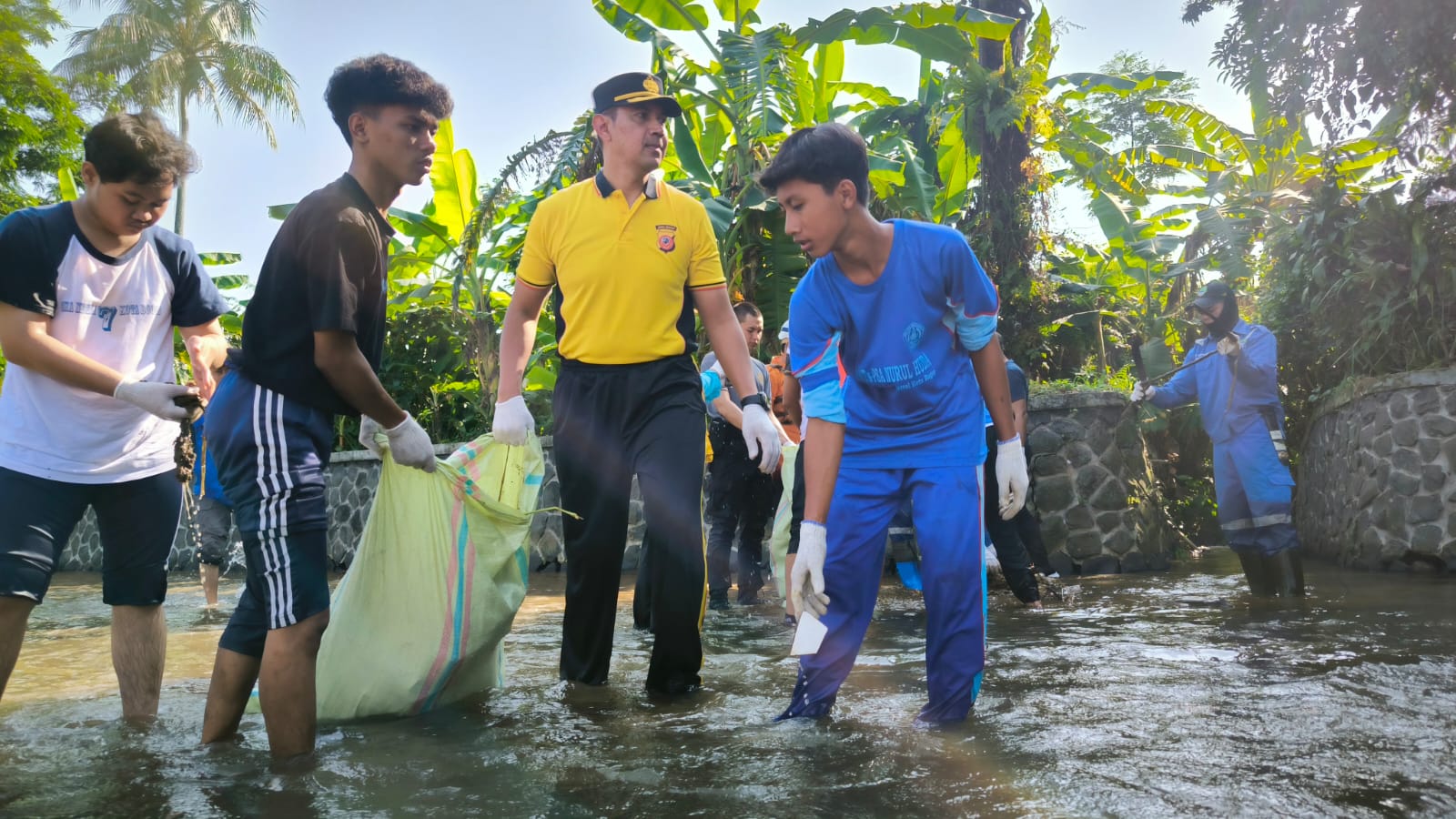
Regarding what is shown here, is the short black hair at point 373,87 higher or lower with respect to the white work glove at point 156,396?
higher

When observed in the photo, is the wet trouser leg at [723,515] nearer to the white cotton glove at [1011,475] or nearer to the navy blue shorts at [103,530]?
the white cotton glove at [1011,475]

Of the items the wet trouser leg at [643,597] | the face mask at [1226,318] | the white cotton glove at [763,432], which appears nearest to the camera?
the white cotton glove at [763,432]

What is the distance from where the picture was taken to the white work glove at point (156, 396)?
292 cm

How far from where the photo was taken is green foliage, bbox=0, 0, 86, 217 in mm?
17828

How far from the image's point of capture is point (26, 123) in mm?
17875

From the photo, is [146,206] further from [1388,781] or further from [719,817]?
[1388,781]

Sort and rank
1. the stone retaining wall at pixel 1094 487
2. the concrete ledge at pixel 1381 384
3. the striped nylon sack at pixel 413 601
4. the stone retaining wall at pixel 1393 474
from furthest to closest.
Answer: the stone retaining wall at pixel 1094 487 < the concrete ledge at pixel 1381 384 < the stone retaining wall at pixel 1393 474 < the striped nylon sack at pixel 413 601

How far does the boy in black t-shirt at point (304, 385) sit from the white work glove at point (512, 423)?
769 mm

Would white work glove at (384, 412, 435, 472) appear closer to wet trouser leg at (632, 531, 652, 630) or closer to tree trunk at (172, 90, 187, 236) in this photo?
wet trouser leg at (632, 531, 652, 630)

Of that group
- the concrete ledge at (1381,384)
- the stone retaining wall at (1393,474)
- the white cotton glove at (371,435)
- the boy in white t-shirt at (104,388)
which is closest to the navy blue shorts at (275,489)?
the boy in white t-shirt at (104,388)

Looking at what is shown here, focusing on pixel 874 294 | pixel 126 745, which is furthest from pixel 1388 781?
pixel 126 745

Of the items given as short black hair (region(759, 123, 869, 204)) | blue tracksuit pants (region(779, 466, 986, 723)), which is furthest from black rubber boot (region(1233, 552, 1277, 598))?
short black hair (region(759, 123, 869, 204))

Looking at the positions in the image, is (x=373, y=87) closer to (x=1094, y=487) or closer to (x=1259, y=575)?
(x=1259, y=575)

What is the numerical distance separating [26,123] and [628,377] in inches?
739
